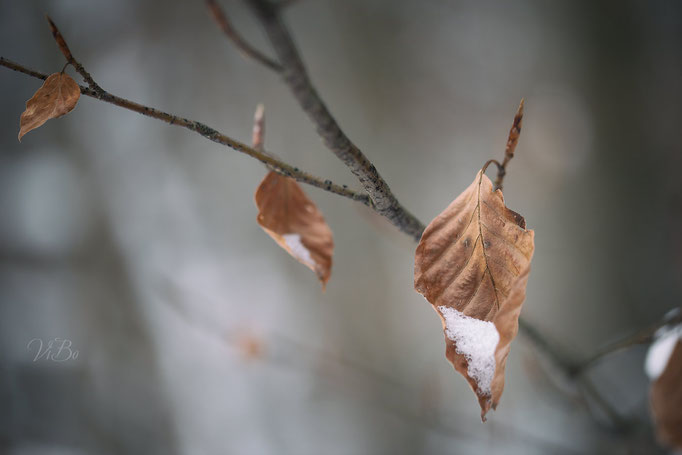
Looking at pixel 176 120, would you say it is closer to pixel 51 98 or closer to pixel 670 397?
pixel 51 98

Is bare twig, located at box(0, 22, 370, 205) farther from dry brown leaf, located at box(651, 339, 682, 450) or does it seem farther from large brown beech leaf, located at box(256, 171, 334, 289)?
dry brown leaf, located at box(651, 339, 682, 450)

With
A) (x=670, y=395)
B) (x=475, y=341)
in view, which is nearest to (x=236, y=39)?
(x=475, y=341)

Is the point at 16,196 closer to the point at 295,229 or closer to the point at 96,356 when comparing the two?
the point at 96,356

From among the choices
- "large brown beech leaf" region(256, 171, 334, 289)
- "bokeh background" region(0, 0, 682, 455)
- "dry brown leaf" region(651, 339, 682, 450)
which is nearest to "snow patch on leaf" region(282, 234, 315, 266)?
"large brown beech leaf" region(256, 171, 334, 289)

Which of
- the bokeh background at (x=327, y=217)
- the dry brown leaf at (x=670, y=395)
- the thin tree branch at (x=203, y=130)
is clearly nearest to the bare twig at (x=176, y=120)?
the thin tree branch at (x=203, y=130)

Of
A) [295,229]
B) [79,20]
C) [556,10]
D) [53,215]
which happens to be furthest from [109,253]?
[556,10]

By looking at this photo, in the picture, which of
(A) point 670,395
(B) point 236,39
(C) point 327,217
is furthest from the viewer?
(C) point 327,217
